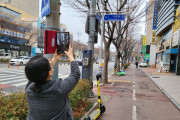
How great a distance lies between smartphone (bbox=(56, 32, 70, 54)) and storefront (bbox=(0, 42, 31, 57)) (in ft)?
106

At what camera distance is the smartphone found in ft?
5.53

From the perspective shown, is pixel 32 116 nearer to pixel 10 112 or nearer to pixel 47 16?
pixel 10 112

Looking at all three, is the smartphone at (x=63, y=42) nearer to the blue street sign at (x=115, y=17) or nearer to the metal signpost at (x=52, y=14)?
the metal signpost at (x=52, y=14)

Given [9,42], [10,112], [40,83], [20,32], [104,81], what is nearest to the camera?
[40,83]

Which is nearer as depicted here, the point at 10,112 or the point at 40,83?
the point at 40,83

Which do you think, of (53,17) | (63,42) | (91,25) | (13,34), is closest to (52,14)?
(53,17)

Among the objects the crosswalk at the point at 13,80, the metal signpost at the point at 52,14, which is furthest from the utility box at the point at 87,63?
the crosswalk at the point at 13,80

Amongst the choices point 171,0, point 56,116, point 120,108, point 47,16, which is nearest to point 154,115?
point 120,108

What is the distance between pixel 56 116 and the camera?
137 centimetres

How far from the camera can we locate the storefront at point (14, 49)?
28897mm

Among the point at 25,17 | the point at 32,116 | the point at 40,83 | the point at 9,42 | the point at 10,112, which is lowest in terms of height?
the point at 10,112

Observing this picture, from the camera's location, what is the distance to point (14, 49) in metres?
32.0

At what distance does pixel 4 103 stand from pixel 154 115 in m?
4.53

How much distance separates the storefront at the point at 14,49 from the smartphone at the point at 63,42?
106ft
